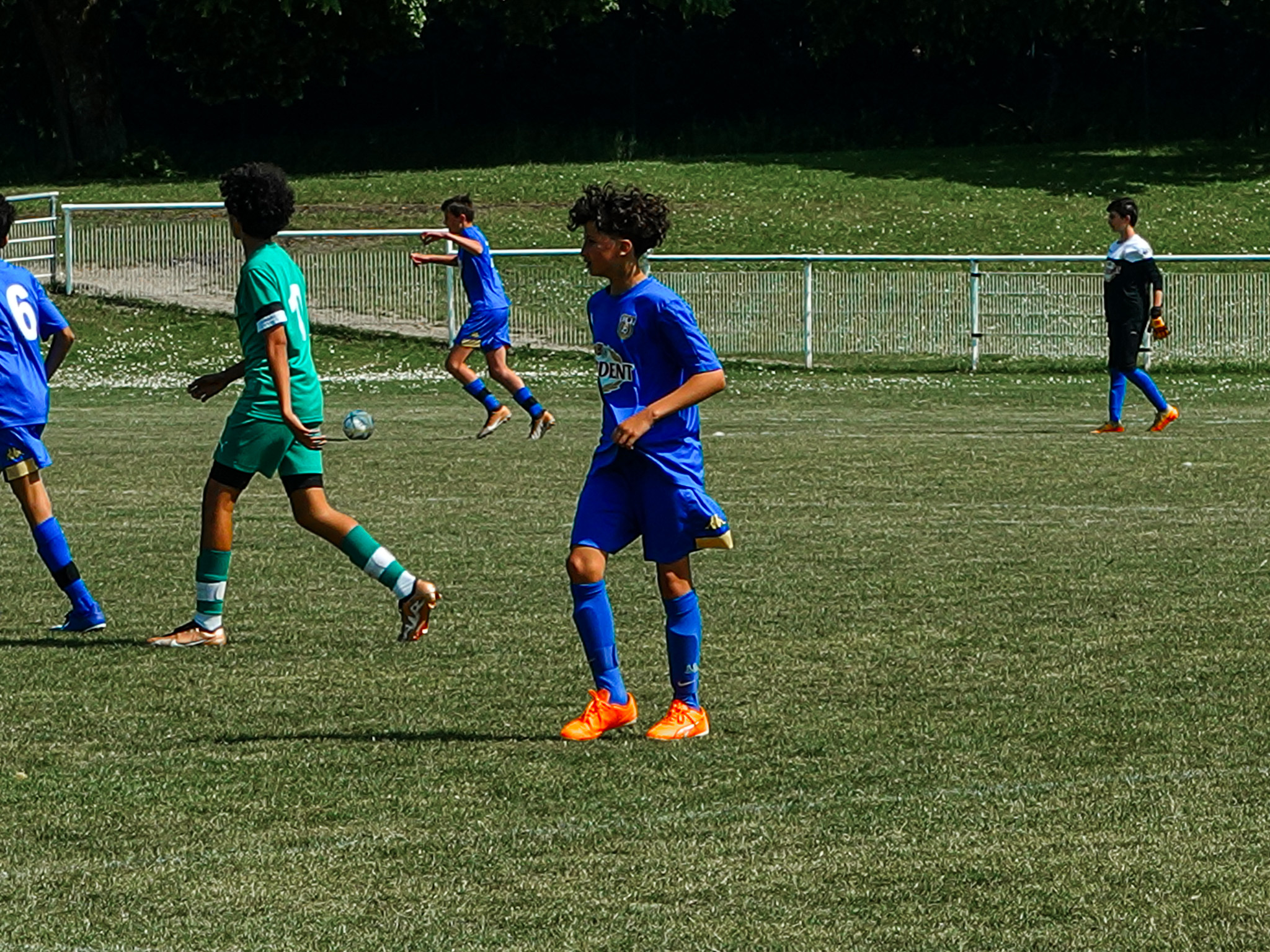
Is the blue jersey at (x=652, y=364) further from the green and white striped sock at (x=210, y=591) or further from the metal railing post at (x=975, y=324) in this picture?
the metal railing post at (x=975, y=324)

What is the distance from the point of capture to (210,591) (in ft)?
28.9

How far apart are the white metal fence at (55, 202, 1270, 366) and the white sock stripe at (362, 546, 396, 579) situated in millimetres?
18346

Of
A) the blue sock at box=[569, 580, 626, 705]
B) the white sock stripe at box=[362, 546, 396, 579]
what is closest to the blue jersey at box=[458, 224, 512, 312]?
the white sock stripe at box=[362, 546, 396, 579]

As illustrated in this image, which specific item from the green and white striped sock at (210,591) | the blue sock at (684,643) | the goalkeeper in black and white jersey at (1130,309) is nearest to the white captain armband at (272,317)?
the green and white striped sock at (210,591)

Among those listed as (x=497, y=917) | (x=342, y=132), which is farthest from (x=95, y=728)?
(x=342, y=132)

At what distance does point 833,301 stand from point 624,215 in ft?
72.3

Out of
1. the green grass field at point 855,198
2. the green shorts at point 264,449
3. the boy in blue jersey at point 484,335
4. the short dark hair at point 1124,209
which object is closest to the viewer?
the green shorts at point 264,449

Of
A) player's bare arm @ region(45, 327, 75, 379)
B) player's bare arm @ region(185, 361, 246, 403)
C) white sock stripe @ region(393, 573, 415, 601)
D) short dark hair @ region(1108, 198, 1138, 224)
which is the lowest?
white sock stripe @ region(393, 573, 415, 601)

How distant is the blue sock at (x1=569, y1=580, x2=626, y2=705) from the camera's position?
6.93 meters

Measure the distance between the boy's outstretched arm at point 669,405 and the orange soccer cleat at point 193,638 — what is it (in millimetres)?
2728

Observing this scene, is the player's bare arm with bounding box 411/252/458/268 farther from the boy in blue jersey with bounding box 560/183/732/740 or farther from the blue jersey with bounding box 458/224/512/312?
the boy in blue jersey with bounding box 560/183/732/740

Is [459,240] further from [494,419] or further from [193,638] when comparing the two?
[193,638]

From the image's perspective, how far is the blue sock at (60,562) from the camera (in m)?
9.19

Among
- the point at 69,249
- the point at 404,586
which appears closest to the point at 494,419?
the point at 404,586
